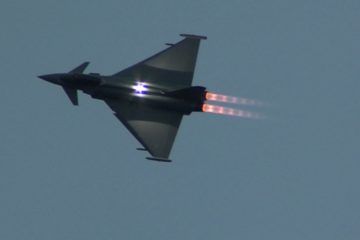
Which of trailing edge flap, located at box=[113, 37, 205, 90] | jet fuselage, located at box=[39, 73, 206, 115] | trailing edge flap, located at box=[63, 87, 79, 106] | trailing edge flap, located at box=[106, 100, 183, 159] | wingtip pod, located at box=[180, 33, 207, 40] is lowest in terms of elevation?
trailing edge flap, located at box=[106, 100, 183, 159]

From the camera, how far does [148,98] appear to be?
87750mm

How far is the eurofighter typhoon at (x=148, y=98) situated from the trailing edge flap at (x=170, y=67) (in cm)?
9

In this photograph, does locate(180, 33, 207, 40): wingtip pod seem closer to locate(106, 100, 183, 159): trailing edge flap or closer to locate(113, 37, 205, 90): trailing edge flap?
locate(113, 37, 205, 90): trailing edge flap

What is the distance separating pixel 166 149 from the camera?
283 ft

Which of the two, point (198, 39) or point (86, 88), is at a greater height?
point (198, 39)

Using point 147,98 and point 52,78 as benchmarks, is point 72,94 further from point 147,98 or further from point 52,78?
point 147,98

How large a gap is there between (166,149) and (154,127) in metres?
2.56

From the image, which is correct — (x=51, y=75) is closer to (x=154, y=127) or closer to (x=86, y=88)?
(x=86, y=88)

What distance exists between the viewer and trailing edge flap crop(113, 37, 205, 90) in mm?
89875

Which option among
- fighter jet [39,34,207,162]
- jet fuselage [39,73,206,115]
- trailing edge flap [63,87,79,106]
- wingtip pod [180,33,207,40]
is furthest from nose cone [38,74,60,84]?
wingtip pod [180,33,207,40]

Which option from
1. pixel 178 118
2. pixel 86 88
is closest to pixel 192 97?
pixel 178 118

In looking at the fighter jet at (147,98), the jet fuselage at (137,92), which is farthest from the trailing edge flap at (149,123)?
the jet fuselage at (137,92)

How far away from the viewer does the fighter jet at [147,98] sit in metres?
87.1

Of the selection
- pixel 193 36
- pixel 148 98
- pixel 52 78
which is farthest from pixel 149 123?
pixel 193 36
